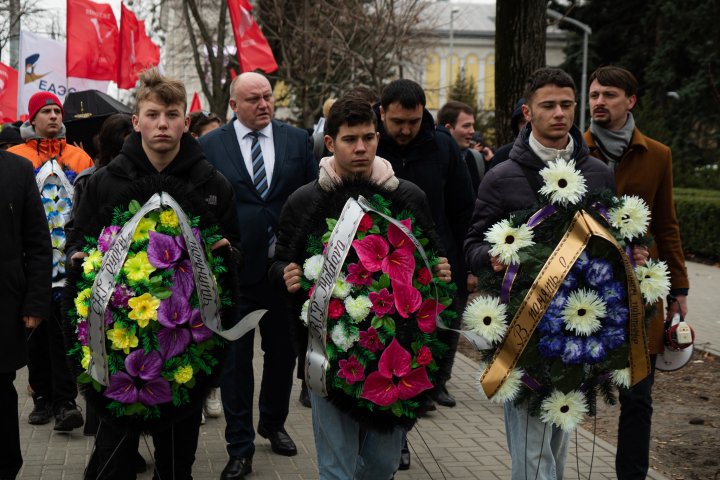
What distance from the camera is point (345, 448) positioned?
4.30 m

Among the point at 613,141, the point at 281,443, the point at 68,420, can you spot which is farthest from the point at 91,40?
the point at 613,141

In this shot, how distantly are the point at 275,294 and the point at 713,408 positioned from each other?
3975mm

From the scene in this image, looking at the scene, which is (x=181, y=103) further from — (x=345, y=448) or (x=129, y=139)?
(x=345, y=448)

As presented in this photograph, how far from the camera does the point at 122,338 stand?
420cm

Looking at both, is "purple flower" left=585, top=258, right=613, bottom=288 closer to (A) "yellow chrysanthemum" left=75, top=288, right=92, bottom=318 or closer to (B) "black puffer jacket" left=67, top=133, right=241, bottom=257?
(B) "black puffer jacket" left=67, top=133, right=241, bottom=257

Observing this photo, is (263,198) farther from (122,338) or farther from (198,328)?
(122,338)

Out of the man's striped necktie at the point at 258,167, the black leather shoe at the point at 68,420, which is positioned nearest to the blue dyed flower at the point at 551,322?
the man's striped necktie at the point at 258,167

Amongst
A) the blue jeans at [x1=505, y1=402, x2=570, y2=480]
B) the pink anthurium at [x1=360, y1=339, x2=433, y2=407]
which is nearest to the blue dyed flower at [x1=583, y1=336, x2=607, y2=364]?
the blue jeans at [x1=505, y1=402, x2=570, y2=480]

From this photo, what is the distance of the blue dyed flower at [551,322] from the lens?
407 cm

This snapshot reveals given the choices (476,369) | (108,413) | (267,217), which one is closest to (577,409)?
(108,413)

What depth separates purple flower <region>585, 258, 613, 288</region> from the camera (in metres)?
4.12

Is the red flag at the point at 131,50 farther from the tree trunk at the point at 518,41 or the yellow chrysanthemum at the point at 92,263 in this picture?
the yellow chrysanthemum at the point at 92,263

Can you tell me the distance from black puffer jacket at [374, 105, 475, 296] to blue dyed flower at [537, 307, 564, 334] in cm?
215

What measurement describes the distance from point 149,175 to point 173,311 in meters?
0.73
